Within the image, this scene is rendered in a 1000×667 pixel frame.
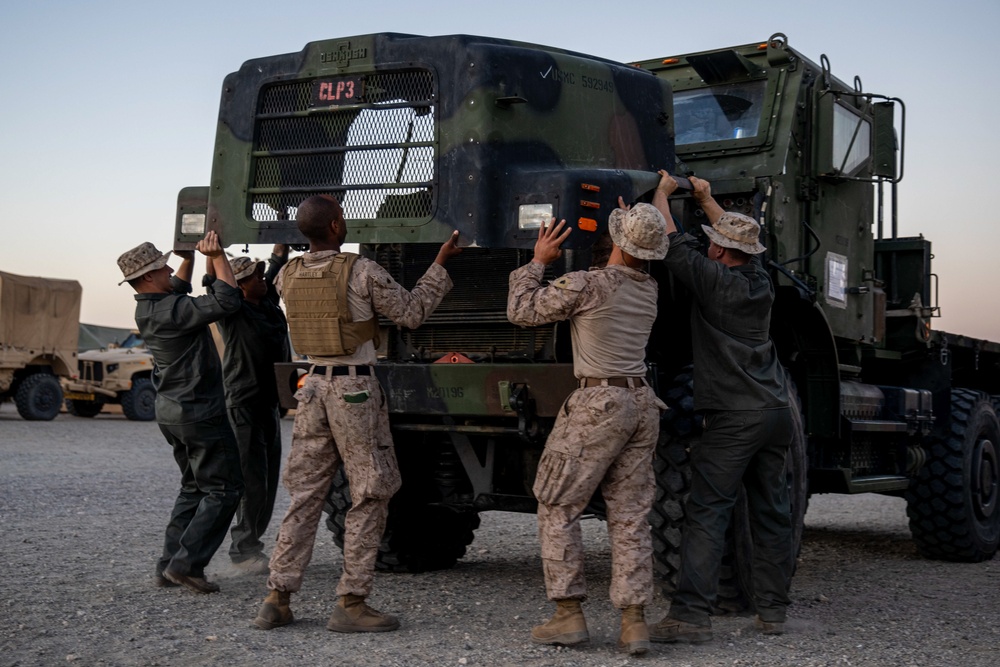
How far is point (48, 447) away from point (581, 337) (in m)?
13.3

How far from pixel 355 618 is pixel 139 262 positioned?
2237 mm

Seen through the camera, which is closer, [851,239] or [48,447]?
[851,239]

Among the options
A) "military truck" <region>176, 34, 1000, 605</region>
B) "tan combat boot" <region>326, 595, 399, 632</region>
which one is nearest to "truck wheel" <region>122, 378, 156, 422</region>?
"military truck" <region>176, 34, 1000, 605</region>

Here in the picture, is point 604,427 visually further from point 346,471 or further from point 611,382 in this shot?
point 346,471

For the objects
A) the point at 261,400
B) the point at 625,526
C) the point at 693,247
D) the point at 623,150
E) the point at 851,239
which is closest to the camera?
the point at 625,526

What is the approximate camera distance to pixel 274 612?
18.4ft

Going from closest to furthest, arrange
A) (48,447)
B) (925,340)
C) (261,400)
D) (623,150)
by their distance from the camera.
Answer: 1. (623,150)
2. (261,400)
3. (925,340)
4. (48,447)

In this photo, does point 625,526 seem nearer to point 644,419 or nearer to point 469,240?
point 644,419

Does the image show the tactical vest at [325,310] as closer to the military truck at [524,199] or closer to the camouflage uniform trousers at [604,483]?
the military truck at [524,199]

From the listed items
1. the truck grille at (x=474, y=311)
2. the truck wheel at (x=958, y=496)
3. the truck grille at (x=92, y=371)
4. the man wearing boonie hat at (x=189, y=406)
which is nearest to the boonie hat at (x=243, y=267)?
the man wearing boonie hat at (x=189, y=406)

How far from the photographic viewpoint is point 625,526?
5336 millimetres

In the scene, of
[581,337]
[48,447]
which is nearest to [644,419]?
[581,337]

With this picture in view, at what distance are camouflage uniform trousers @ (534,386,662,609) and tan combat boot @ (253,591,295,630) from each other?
119cm

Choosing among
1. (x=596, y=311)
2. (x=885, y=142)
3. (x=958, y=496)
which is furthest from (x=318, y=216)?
(x=958, y=496)
